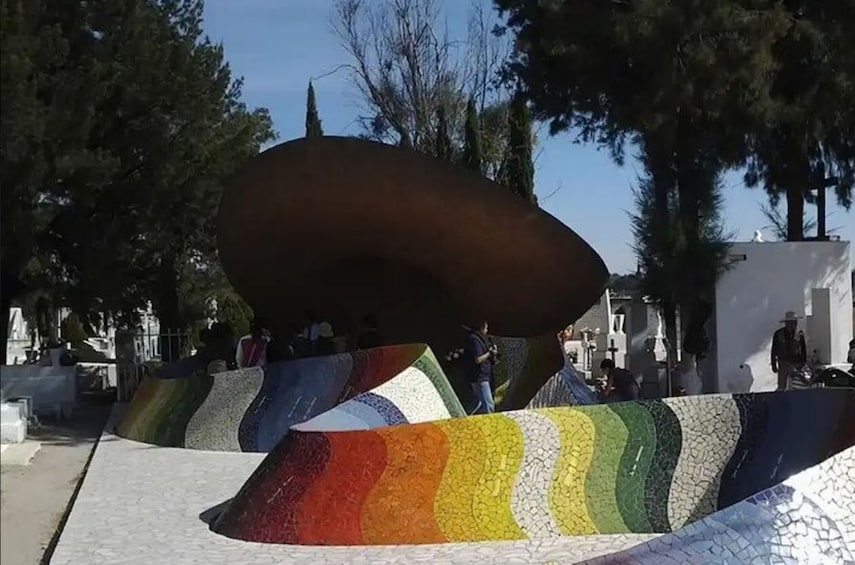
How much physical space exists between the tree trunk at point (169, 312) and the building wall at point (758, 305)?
9.24 m

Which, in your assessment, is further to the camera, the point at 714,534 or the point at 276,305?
the point at 276,305

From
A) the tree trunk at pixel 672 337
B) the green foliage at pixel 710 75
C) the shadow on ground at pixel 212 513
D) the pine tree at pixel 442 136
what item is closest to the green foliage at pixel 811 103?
the green foliage at pixel 710 75

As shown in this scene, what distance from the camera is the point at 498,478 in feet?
23.4

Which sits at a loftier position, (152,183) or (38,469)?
(152,183)

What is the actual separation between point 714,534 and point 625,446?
6.41 ft

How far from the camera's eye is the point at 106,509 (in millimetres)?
8352

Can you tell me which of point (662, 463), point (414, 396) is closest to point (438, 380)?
point (414, 396)

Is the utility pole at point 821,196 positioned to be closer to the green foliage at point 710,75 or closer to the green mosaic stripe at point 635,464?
the green foliage at point 710,75

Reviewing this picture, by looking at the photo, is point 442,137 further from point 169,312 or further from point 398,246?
point 398,246

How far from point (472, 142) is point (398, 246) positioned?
47.8ft

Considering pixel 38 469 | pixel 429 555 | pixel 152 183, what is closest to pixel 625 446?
pixel 429 555

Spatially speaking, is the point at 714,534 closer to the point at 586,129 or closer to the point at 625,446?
the point at 625,446

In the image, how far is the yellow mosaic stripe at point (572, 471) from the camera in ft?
23.4

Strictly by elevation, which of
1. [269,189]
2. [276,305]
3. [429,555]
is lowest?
[429,555]
